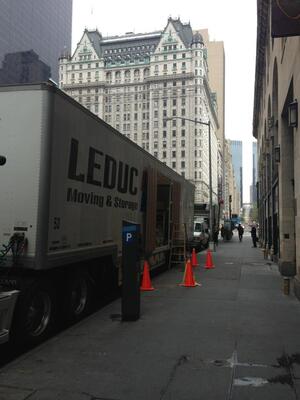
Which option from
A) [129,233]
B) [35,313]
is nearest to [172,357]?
[35,313]

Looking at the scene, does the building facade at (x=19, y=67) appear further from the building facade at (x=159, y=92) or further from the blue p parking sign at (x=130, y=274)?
the blue p parking sign at (x=130, y=274)

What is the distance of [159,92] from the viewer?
145000 mm

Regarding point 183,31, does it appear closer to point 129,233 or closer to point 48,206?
point 129,233

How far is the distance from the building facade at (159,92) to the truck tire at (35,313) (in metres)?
130

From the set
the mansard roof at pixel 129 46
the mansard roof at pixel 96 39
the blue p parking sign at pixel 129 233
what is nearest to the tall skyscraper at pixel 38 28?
the mansard roof at pixel 96 39

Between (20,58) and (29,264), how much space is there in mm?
105517

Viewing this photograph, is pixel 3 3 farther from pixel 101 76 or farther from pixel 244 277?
pixel 244 277

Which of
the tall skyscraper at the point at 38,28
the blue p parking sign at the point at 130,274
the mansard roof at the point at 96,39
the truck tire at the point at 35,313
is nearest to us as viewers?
the truck tire at the point at 35,313

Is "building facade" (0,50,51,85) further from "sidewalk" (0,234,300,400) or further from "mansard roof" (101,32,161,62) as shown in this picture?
"sidewalk" (0,234,300,400)

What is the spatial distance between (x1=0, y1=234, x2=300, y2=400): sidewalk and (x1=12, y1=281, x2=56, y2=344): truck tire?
0.98 feet

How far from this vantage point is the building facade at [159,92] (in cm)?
14112

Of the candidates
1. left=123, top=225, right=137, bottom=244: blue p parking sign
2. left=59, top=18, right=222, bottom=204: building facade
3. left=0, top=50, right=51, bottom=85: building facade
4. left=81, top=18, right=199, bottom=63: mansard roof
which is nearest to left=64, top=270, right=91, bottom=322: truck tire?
left=123, top=225, right=137, bottom=244: blue p parking sign

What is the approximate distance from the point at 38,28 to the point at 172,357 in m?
128

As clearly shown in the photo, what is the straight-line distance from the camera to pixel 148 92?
486 ft
